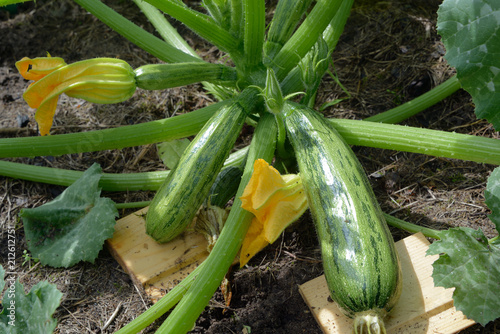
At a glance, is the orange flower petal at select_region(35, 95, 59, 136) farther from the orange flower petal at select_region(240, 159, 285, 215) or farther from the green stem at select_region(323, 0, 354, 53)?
the green stem at select_region(323, 0, 354, 53)

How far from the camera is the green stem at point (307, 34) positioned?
7.94ft

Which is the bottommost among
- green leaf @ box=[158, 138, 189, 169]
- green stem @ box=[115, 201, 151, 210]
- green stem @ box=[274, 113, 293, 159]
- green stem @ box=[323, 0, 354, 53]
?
green stem @ box=[115, 201, 151, 210]

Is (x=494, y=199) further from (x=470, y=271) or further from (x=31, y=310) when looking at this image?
(x=31, y=310)

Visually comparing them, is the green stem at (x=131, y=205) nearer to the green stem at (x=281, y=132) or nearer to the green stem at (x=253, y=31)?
the green stem at (x=281, y=132)

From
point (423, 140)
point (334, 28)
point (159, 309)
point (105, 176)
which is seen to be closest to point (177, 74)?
point (105, 176)

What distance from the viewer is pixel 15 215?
2777mm

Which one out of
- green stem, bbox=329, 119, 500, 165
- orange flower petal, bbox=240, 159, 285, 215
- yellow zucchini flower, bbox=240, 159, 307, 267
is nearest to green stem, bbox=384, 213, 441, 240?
green stem, bbox=329, 119, 500, 165

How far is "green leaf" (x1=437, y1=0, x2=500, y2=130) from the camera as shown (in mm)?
1967

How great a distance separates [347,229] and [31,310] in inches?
50.2

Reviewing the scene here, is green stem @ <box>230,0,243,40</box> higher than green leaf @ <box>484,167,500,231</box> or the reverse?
higher

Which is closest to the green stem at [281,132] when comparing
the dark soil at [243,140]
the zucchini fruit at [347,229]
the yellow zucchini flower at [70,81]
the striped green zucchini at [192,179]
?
the zucchini fruit at [347,229]

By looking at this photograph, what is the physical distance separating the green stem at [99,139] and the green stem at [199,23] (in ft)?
1.39

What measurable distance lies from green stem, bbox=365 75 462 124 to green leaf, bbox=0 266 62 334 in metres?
1.90

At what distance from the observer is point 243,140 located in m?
3.05
